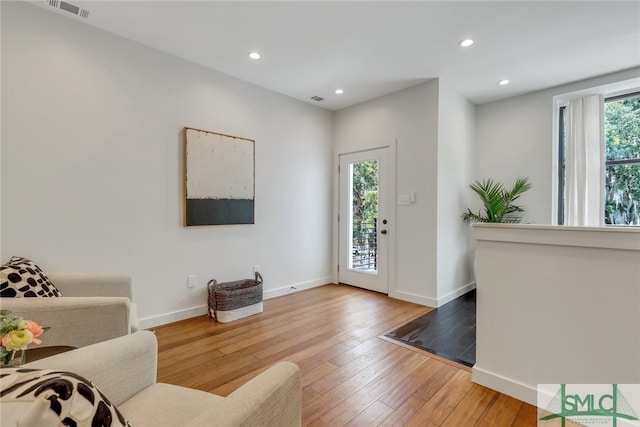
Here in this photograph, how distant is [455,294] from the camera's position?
3.97 metres

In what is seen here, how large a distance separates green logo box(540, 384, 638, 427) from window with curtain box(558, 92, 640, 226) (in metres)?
3.03

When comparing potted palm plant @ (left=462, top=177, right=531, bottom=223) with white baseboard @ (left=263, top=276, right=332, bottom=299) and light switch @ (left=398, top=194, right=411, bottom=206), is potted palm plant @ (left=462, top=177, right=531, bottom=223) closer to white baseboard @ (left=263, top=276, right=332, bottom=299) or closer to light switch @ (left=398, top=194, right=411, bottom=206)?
light switch @ (left=398, top=194, right=411, bottom=206)

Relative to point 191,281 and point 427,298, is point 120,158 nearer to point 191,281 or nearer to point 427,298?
point 191,281

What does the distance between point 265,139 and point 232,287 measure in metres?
1.95

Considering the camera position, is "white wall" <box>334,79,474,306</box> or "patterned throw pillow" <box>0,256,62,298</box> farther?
"white wall" <box>334,79,474,306</box>

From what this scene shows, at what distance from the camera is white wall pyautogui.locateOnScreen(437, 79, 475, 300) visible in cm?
366

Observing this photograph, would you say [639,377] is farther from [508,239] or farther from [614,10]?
[614,10]

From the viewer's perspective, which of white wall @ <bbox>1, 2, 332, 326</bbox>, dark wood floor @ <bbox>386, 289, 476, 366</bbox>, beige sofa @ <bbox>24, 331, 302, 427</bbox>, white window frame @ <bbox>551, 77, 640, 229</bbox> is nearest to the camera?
beige sofa @ <bbox>24, 331, 302, 427</bbox>

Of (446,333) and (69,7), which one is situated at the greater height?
(69,7)

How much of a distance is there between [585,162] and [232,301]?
15.5 feet

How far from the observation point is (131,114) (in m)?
2.76

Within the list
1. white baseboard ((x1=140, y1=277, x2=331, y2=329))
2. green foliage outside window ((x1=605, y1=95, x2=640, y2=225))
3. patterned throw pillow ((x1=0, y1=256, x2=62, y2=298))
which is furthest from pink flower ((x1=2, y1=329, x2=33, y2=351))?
green foliage outside window ((x1=605, y1=95, x2=640, y2=225))

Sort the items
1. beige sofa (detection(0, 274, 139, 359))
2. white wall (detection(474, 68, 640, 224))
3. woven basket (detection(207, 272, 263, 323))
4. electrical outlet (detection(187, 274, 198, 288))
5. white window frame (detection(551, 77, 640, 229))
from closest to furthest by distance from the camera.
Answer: beige sofa (detection(0, 274, 139, 359))
woven basket (detection(207, 272, 263, 323))
electrical outlet (detection(187, 274, 198, 288))
white window frame (detection(551, 77, 640, 229))
white wall (detection(474, 68, 640, 224))

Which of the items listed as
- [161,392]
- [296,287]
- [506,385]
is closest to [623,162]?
[506,385]
